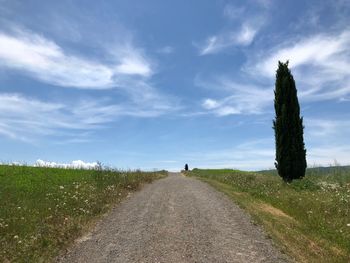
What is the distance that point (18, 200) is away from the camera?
788 inches

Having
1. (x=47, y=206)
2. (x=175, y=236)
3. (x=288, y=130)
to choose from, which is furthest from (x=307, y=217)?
(x=288, y=130)

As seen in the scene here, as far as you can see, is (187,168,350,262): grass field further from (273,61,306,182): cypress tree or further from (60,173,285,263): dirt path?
(273,61,306,182): cypress tree

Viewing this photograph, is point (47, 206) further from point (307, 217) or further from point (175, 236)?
point (307, 217)

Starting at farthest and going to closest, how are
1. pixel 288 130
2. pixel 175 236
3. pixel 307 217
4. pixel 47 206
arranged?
1. pixel 288 130
2. pixel 307 217
3. pixel 47 206
4. pixel 175 236

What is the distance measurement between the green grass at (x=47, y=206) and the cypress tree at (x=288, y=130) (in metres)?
15.4

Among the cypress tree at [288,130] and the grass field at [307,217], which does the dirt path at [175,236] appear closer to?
the grass field at [307,217]

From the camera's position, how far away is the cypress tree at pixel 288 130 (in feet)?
128

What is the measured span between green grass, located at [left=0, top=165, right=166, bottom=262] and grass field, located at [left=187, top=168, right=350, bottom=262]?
706cm

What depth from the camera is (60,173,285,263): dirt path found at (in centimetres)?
1289

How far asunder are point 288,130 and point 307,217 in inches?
785

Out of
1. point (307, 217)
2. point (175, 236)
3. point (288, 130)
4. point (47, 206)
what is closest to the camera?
point (175, 236)

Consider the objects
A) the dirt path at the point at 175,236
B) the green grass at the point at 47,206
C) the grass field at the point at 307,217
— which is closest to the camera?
the dirt path at the point at 175,236

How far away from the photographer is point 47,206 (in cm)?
1925

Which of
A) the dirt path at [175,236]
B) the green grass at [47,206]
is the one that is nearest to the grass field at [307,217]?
the dirt path at [175,236]
